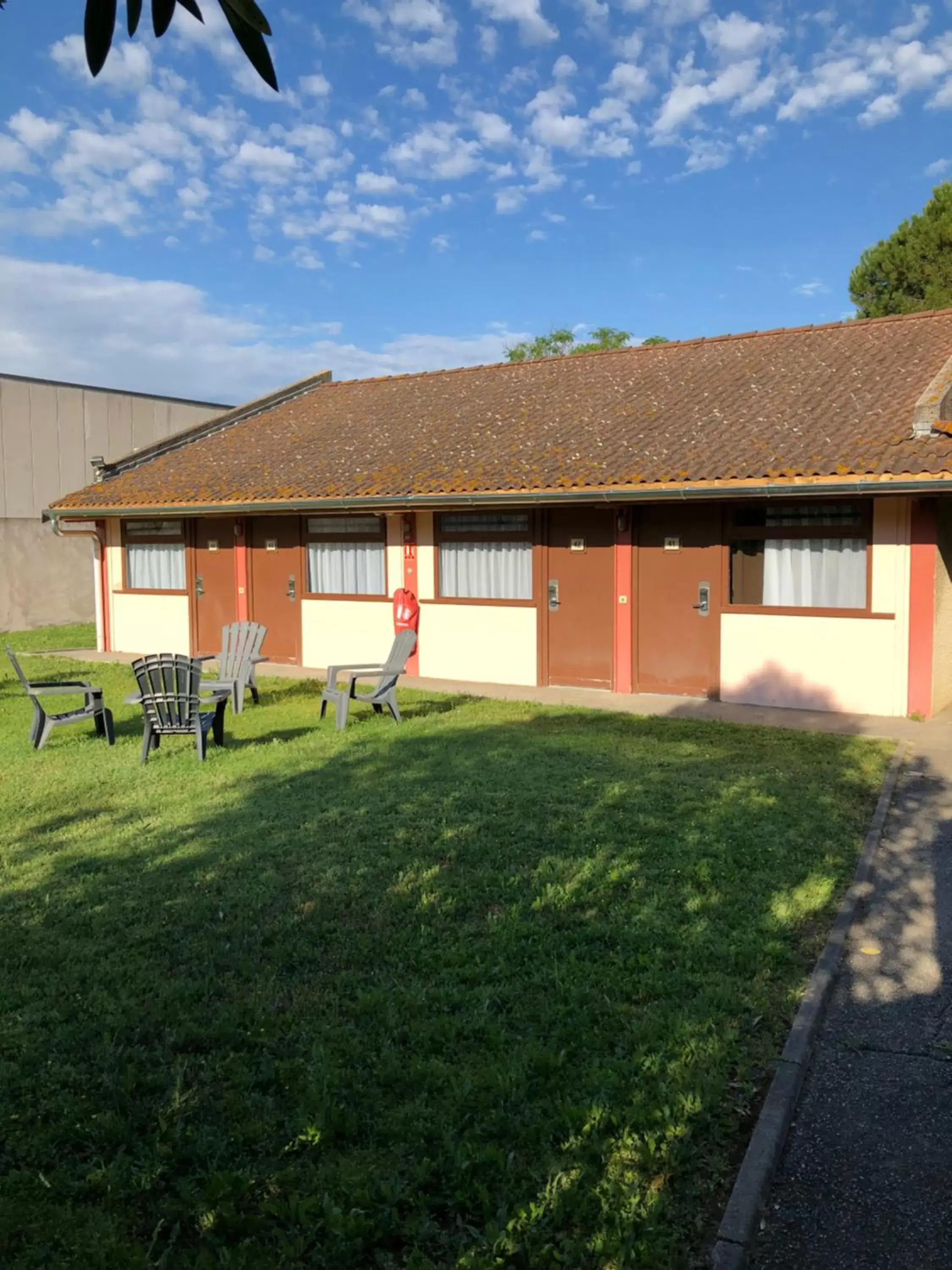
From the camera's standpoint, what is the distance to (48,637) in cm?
2197

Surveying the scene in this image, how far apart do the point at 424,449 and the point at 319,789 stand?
8.86 m

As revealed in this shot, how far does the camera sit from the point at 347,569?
1552 centimetres

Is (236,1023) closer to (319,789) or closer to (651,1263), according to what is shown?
(651,1263)

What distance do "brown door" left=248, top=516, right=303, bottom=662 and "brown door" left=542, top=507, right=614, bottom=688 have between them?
450cm

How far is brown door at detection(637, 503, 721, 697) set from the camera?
12.3 metres

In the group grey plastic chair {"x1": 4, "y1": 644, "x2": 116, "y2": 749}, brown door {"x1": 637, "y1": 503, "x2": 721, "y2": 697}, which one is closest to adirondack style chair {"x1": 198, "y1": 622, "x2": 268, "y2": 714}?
grey plastic chair {"x1": 4, "y1": 644, "x2": 116, "y2": 749}

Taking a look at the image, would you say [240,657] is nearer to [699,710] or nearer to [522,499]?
[522,499]

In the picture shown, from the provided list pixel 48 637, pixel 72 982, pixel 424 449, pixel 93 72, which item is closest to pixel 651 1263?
pixel 72 982

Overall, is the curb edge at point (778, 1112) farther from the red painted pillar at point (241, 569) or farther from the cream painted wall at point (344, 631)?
the red painted pillar at point (241, 569)

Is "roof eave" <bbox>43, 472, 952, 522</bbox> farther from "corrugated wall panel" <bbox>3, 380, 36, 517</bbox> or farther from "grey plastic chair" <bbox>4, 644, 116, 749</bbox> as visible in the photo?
"corrugated wall panel" <bbox>3, 380, 36, 517</bbox>

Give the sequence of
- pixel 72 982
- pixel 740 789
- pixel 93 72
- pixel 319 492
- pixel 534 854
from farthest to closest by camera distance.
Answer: pixel 319 492 < pixel 740 789 < pixel 534 854 < pixel 72 982 < pixel 93 72

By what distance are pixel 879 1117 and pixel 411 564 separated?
11779 millimetres

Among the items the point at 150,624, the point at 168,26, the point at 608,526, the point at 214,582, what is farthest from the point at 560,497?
the point at 168,26

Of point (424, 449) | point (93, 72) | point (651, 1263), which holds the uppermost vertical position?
point (424, 449)
